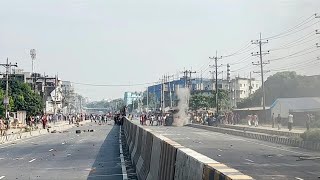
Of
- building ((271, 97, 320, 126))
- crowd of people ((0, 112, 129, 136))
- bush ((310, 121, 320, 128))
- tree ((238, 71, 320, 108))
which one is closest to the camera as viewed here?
bush ((310, 121, 320, 128))

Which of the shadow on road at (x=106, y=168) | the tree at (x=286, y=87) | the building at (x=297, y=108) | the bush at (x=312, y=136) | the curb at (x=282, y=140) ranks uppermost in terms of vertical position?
the tree at (x=286, y=87)

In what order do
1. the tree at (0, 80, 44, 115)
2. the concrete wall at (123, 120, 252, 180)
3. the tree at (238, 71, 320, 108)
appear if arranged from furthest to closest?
the tree at (238, 71, 320, 108)
the tree at (0, 80, 44, 115)
the concrete wall at (123, 120, 252, 180)

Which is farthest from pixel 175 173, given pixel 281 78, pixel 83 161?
pixel 281 78

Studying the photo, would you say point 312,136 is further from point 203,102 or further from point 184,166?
point 203,102

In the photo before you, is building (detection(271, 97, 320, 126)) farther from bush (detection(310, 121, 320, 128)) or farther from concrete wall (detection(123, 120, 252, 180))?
concrete wall (detection(123, 120, 252, 180))

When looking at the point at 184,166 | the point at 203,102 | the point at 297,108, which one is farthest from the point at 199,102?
the point at 184,166

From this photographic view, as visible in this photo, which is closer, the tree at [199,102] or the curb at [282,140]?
the curb at [282,140]

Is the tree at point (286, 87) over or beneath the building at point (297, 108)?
over

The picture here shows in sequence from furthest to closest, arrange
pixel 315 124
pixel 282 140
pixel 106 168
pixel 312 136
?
pixel 315 124, pixel 282 140, pixel 312 136, pixel 106 168

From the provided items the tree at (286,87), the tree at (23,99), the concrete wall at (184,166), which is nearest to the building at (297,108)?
the tree at (286,87)

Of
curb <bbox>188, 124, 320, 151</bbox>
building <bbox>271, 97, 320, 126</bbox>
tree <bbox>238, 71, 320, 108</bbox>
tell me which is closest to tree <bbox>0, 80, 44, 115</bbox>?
building <bbox>271, 97, 320, 126</bbox>

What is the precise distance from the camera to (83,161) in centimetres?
2336

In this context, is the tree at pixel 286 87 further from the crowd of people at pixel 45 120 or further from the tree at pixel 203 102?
the crowd of people at pixel 45 120

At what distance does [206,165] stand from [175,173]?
2520mm
